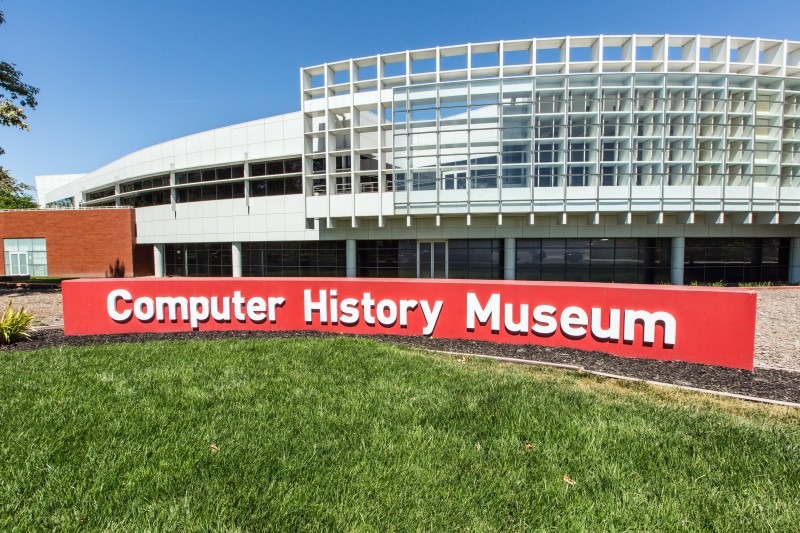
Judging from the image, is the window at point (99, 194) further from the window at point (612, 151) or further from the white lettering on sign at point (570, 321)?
the window at point (612, 151)

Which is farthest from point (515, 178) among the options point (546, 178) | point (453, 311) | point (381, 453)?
point (381, 453)

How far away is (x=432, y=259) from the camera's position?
23859 millimetres

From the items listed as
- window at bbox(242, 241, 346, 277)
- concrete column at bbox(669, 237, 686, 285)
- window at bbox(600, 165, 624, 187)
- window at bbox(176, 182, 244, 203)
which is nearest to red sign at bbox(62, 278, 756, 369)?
window at bbox(600, 165, 624, 187)

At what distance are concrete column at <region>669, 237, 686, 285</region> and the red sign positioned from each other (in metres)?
17.3

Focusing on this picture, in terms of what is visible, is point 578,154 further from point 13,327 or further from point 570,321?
point 13,327

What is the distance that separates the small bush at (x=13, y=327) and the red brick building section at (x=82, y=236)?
2622 centimetres

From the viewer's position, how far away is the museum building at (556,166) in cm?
2000

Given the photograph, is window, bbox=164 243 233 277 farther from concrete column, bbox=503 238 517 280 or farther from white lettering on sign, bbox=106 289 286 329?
concrete column, bbox=503 238 517 280

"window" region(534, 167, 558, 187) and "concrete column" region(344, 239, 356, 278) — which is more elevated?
"window" region(534, 167, 558, 187)

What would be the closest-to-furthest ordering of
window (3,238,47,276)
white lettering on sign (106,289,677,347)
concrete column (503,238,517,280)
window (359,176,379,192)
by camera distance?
white lettering on sign (106,289,677,347) < concrete column (503,238,517,280) < window (359,176,379,192) < window (3,238,47,276)

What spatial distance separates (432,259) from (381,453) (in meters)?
20.3

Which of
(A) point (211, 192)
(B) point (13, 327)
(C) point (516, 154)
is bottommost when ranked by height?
(B) point (13, 327)

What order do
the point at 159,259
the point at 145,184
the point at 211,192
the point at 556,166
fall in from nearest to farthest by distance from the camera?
the point at 556,166 < the point at 211,192 < the point at 159,259 < the point at 145,184

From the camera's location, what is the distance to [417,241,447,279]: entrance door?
23812mm
